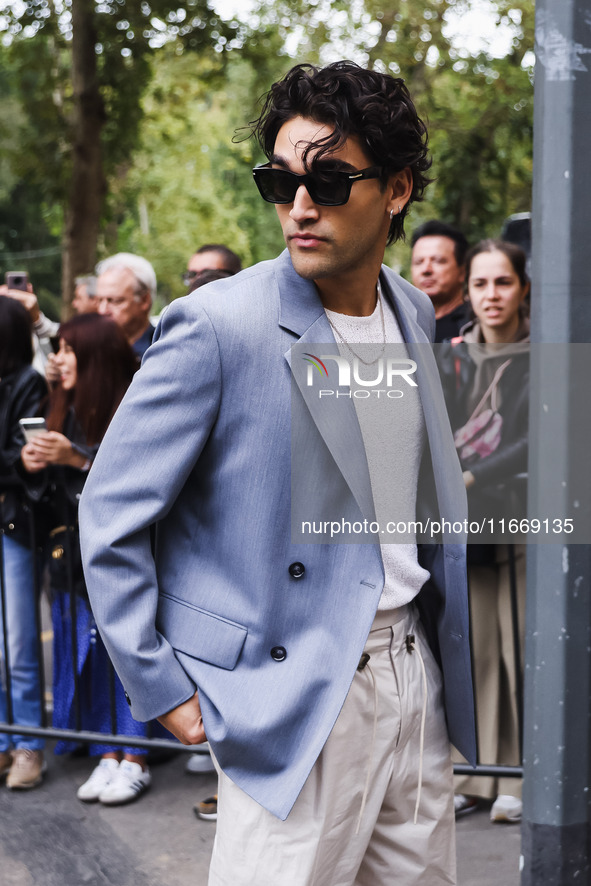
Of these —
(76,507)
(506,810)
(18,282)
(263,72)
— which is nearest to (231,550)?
(76,507)

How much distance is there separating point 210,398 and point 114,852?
2335 millimetres

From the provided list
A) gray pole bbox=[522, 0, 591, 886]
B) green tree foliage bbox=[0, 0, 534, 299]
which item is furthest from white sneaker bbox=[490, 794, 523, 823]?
green tree foliage bbox=[0, 0, 534, 299]

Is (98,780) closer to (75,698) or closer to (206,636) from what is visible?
(75,698)

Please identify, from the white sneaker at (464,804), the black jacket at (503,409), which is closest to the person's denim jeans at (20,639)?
the white sneaker at (464,804)

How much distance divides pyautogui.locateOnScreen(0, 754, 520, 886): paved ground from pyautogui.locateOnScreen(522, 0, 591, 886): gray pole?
1.48 m

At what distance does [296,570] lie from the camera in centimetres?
198

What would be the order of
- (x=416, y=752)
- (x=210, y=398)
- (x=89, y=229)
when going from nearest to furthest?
(x=210, y=398), (x=416, y=752), (x=89, y=229)

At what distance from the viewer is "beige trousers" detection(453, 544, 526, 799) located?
3.95 metres

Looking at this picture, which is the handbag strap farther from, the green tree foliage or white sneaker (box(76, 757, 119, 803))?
the green tree foliage

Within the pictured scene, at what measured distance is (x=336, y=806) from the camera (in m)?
2.02

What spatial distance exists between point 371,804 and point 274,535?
592mm

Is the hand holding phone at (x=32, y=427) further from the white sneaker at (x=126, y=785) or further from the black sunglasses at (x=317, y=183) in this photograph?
the black sunglasses at (x=317, y=183)

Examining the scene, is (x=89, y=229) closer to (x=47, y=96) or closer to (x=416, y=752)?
(x=47, y=96)

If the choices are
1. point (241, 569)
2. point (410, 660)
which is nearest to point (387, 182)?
point (241, 569)
